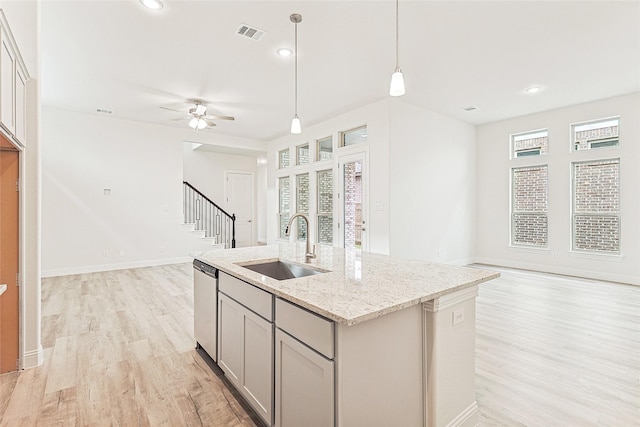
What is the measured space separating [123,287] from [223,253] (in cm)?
336

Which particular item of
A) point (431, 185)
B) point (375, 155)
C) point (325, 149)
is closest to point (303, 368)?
point (375, 155)

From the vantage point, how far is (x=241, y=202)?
10.2 m

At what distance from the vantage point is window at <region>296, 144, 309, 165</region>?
7.68 metres

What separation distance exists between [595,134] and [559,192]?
1.13m

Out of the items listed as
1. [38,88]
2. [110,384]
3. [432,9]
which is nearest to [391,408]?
[110,384]

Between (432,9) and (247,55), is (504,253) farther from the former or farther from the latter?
(247,55)

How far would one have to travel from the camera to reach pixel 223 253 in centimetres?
285

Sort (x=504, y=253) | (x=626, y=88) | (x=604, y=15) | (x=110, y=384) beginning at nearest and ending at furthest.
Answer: (x=110, y=384)
(x=604, y=15)
(x=626, y=88)
(x=504, y=253)

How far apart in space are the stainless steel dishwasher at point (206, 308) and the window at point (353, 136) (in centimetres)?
424

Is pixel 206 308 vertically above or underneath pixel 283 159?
underneath

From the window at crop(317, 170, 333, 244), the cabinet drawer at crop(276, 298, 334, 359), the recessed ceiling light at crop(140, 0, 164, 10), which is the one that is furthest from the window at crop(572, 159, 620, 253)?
the recessed ceiling light at crop(140, 0, 164, 10)

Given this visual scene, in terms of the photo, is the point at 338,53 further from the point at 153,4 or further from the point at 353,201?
the point at 353,201

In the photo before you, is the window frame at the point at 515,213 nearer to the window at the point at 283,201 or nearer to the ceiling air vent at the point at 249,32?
the window at the point at 283,201

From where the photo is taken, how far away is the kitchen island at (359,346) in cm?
133
